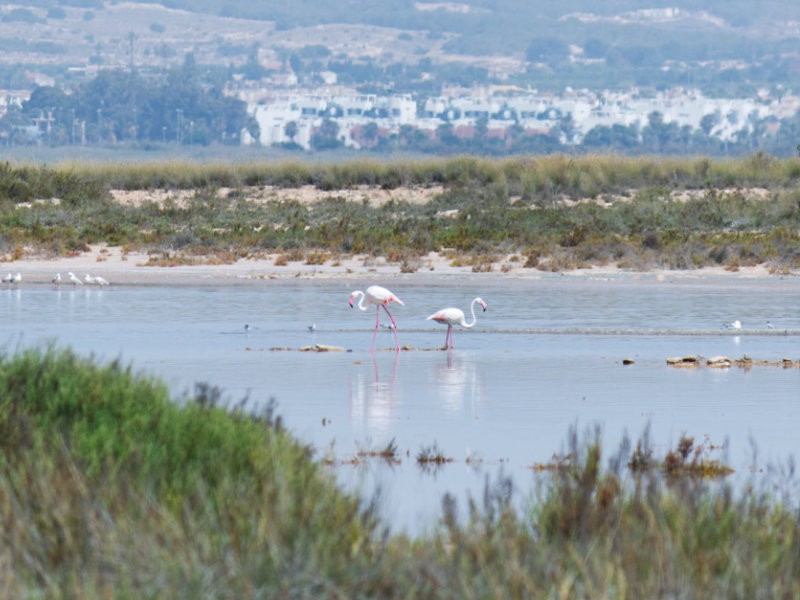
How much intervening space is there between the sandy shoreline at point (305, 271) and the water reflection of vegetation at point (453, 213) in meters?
0.37

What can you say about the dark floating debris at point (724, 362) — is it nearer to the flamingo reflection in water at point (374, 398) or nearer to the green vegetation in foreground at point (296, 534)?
the flamingo reflection in water at point (374, 398)

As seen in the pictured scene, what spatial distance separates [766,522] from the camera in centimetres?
766

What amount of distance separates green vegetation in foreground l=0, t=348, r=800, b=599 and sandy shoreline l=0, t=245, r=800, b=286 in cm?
2150

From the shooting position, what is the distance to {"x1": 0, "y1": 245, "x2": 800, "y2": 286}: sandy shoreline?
99.8ft

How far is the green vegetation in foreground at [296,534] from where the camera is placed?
643 centimetres

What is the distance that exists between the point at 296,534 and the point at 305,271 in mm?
24667

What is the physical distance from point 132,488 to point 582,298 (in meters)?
19.4

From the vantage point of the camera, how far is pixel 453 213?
43.2m

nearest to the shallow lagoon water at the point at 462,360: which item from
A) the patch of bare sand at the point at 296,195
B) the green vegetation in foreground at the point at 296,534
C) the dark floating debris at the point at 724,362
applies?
the dark floating debris at the point at 724,362

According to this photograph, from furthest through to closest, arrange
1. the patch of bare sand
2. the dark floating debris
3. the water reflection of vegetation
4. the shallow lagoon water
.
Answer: the patch of bare sand, the water reflection of vegetation, the dark floating debris, the shallow lagoon water

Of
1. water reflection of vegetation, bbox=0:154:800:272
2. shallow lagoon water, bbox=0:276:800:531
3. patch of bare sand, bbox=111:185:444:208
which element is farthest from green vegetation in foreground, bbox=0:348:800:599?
patch of bare sand, bbox=111:185:444:208

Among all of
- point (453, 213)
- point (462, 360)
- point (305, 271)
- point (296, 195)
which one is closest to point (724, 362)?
point (462, 360)

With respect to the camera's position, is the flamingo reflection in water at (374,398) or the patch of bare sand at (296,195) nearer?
the flamingo reflection in water at (374,398)

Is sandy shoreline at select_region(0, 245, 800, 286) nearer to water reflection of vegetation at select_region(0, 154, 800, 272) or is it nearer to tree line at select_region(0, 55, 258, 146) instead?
water reflection of vegetation at select_region(0, 154, 800, 272)
